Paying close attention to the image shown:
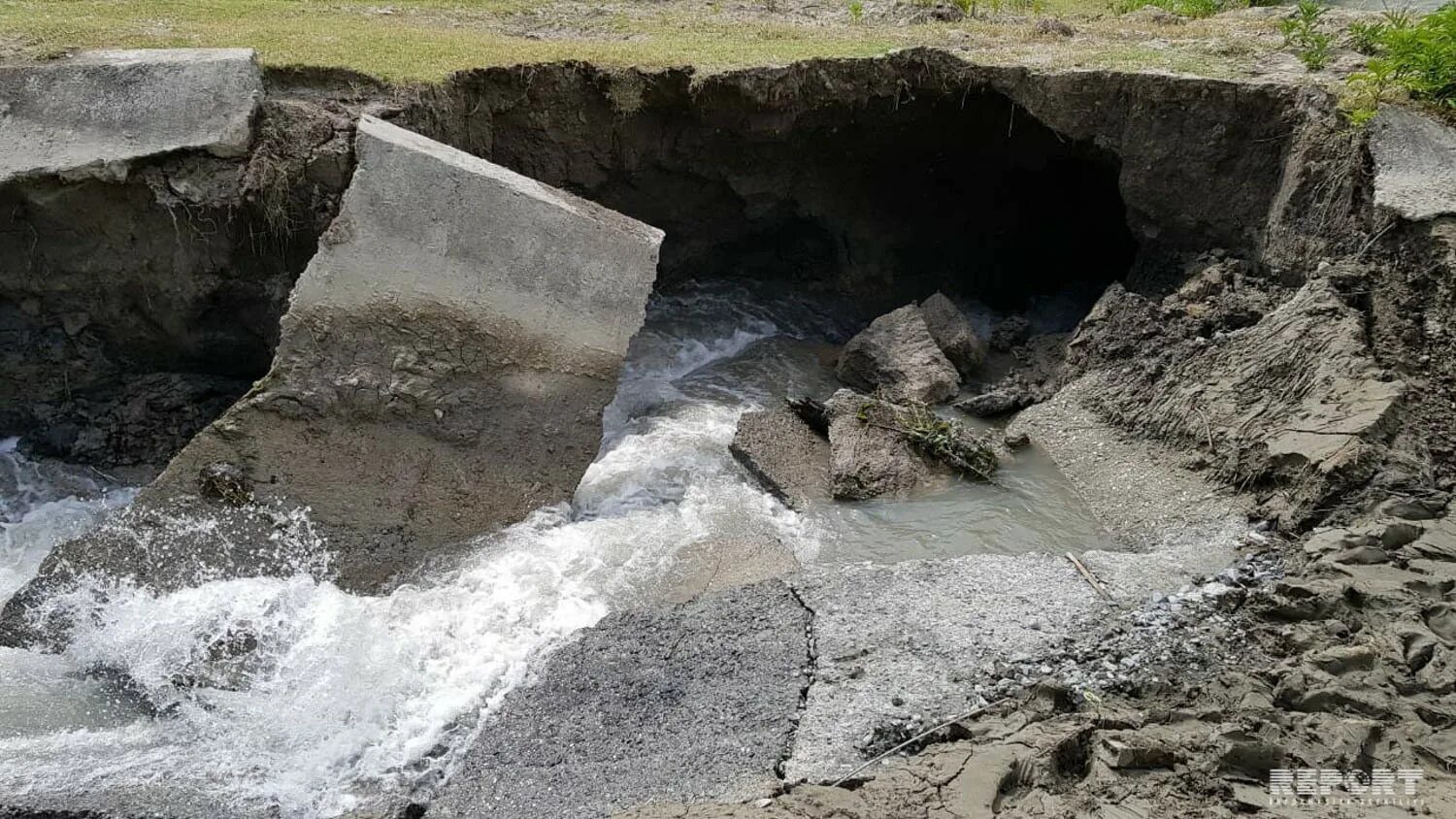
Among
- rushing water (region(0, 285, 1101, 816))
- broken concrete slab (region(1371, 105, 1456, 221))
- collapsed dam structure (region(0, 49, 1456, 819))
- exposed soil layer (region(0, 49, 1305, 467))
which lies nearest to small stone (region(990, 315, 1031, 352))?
collapsed dam structure (region(0, 49, 1456, 819))

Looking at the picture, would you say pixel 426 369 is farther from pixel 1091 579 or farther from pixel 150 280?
pixel 1091 579

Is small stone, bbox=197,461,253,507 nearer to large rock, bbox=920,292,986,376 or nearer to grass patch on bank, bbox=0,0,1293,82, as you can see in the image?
grass patch on bank, bbox=0,0,1293,82

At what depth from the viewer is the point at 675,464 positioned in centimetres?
632

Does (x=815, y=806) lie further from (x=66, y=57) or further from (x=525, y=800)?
(x=66, y=57)

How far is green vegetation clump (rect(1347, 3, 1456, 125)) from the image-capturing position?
6.21 meters

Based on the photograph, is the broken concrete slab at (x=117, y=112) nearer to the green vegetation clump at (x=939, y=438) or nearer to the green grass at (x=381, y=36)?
the green grass at (x=381, y=36)

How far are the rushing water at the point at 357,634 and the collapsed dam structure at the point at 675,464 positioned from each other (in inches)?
0.9

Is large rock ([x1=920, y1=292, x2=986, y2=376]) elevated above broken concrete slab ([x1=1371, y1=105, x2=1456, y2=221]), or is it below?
below

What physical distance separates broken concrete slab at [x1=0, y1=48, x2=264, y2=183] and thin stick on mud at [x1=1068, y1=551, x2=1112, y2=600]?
5022 millimetres

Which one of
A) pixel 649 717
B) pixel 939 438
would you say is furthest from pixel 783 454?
pixel 649 717

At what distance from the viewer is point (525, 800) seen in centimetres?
382

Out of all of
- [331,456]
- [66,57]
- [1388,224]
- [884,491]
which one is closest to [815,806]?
[884,491]

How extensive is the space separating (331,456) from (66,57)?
3301 mm

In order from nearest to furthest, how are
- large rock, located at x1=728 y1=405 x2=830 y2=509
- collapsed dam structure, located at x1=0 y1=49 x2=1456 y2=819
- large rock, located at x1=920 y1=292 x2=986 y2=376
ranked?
collapsed dam structure, located at x1=0 y1=49 x2=1456 y2=819 → large rock, located at x1=728 y1=405 x2=830 y2=509 → large rock, located at x1=920 y1=292 x2=986 y2=376
